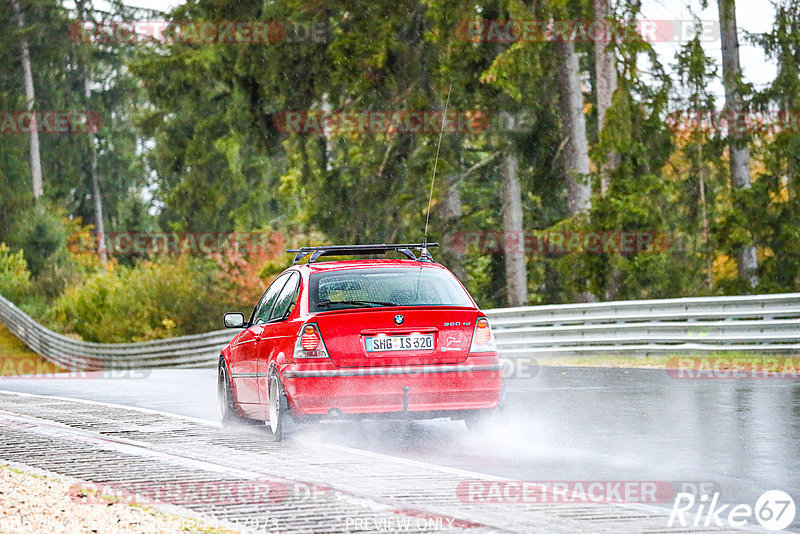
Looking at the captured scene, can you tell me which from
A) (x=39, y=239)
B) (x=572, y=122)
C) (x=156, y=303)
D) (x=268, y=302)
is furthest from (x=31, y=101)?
(x=268, y=302)

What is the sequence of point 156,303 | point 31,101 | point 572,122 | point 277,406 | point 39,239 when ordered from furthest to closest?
1. point 31,101
2. point 39,239
3. point 156,303
4. point 572,122
5. point 277,406

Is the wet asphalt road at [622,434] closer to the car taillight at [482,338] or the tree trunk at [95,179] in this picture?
the car taillight at [482,338]

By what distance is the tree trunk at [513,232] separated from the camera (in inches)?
1348

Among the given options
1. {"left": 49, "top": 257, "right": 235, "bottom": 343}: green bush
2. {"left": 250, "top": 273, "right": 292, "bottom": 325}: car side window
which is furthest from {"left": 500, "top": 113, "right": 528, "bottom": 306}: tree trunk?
{"left": 250, "top": 273, "right": 292, "bottom": 325}: car side window

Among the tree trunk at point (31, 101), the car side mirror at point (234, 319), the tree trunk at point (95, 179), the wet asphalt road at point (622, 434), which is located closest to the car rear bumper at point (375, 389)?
the wet asphalt road at point (622, 434)

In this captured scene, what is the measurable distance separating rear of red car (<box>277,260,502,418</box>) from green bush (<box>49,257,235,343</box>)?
28440mm

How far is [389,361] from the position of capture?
1043 cm

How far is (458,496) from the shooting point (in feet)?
25.0

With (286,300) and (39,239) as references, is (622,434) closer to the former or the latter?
(286,300)

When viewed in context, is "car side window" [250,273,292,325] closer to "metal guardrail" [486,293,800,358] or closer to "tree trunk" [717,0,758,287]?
"metal guardrail" [486,293,800,358]

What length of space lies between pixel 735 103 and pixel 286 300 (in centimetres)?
2113

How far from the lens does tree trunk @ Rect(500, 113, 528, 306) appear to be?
112 ft

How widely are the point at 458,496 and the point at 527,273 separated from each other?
30.2 metres

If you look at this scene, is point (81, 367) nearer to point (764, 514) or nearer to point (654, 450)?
point (654, 450)
